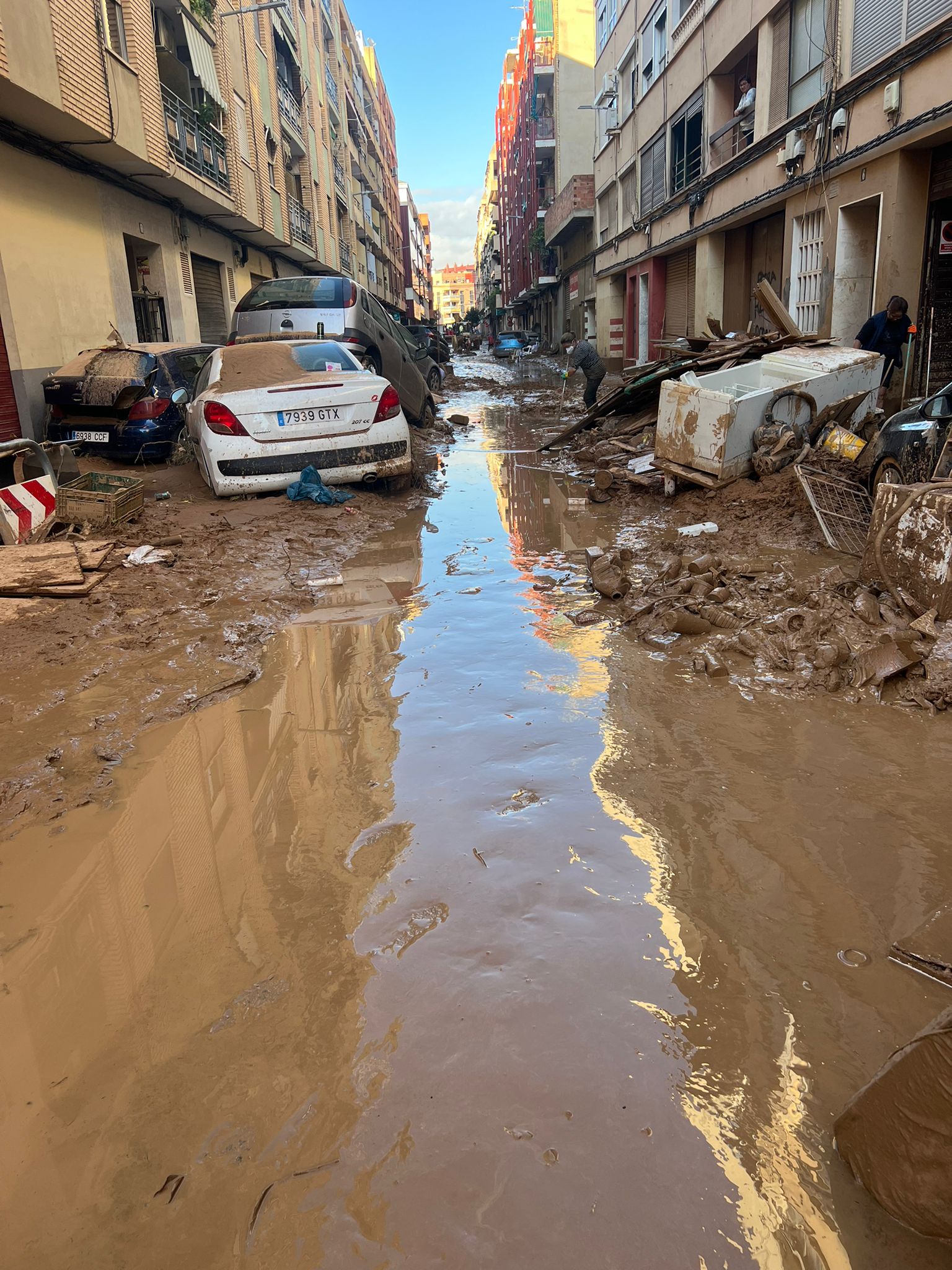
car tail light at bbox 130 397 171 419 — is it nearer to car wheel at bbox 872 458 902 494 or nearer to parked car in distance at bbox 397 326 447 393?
car wheel at bbox 872 458 902 494

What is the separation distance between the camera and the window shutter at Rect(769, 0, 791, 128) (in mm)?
14523

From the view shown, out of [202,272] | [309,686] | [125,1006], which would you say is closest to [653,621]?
[309,686]

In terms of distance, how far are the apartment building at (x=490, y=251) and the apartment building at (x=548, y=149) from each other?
59.3ft

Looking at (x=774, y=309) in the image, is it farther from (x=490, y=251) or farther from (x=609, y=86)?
(x=490, y=251)

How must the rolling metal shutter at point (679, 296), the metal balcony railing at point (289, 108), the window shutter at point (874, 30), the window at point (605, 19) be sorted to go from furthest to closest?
the metal balcony railing at point (289, 108)
the window at point (605, 19)
the rolling metal shutter at point (679, 296)
the window shutter at point (874, 30)

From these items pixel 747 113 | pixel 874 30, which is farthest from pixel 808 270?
pixel 747 113

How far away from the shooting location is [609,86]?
91.4 feet

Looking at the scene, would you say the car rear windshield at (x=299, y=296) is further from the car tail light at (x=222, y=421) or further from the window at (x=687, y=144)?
the window at (x=687, y=144)

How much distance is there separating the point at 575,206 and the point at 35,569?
114ft

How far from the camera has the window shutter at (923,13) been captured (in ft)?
32.9

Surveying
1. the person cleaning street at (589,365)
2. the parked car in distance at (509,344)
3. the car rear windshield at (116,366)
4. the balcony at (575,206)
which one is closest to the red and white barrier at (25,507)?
the car rear windshield at (116,366)

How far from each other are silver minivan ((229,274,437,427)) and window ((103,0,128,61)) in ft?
18.8

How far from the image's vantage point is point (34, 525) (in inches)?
256

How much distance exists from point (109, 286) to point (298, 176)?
66.7 ft
